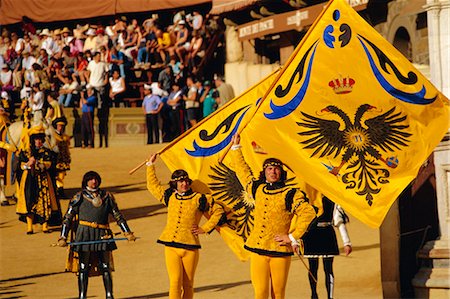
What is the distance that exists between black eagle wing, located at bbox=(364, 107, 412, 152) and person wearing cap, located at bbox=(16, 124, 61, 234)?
8.14 meters

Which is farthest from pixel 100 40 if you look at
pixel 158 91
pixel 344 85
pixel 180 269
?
pixel 180 269

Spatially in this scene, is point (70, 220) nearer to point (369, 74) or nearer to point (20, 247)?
point (369, 74)

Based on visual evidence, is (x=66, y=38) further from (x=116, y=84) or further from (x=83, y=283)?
(x=83, y=283)

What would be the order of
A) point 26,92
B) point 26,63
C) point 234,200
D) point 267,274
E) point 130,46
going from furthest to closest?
point 26,63, point 130,46, point 26,92, point 234,200, point 267,274

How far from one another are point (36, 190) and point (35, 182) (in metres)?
0.13

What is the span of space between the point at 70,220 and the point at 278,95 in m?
2.76

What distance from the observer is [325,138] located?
13.3m

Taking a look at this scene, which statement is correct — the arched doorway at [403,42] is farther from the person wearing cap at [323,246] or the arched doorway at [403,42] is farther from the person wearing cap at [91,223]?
the person wearing cap at [91,223]

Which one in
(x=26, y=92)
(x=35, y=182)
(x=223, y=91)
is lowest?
(x=35, y=182)

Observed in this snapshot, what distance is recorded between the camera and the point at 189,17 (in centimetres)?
3384

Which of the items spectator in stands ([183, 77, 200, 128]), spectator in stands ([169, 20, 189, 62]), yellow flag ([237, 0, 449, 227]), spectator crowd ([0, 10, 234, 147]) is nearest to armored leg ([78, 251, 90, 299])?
yellow flag ([237, 0, 449, 227])

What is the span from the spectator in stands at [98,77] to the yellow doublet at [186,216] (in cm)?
1710

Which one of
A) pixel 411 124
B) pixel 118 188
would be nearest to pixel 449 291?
pixel 411 124

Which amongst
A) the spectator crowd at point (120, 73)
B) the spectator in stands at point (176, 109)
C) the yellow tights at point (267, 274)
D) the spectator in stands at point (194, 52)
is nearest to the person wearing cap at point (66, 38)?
the spectator crowd at point (120, 73)
